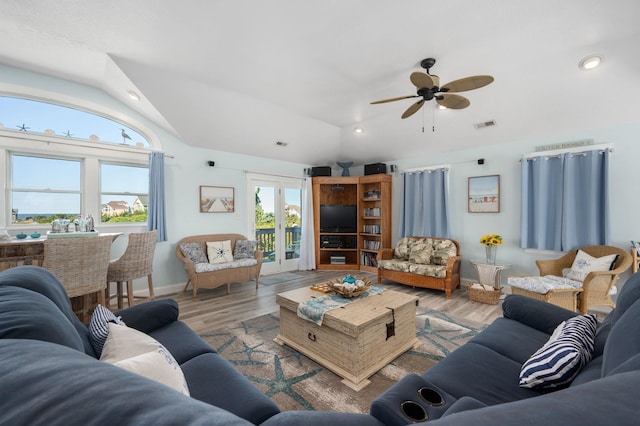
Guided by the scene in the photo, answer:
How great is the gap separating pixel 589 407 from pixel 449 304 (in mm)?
3703

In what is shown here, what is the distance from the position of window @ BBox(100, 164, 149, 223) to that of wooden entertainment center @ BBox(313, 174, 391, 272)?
10.7 ft

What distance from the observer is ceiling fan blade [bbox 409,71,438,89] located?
2297 mm

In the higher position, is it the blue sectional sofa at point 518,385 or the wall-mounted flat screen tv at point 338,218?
the wall-mounted flat screen tv at point 338,218

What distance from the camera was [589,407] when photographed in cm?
41

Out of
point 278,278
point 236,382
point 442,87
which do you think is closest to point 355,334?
point 236,382

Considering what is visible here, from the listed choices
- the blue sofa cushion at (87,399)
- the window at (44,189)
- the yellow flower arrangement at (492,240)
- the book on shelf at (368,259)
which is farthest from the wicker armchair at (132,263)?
the yellow flower arrangement at (492,240)

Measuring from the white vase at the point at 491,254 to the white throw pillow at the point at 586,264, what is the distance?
90cm

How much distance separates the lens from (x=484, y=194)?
4430 millimetres

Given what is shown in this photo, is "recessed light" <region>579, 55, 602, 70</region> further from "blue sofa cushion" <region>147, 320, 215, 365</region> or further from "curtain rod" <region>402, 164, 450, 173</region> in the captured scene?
"blue sofa cushion" <region>147, 320, 215, 365</region>

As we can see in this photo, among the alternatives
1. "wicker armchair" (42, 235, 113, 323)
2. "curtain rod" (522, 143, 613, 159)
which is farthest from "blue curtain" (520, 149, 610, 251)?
"wicker armchair" (42, 235, 113, 323)

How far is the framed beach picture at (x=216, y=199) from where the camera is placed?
4691mm

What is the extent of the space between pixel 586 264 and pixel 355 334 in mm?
3240

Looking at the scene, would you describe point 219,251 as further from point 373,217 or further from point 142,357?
point 142,357

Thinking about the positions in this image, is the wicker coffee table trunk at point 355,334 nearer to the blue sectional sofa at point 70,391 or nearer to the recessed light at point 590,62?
the blue sectional sofa at point 70,391
